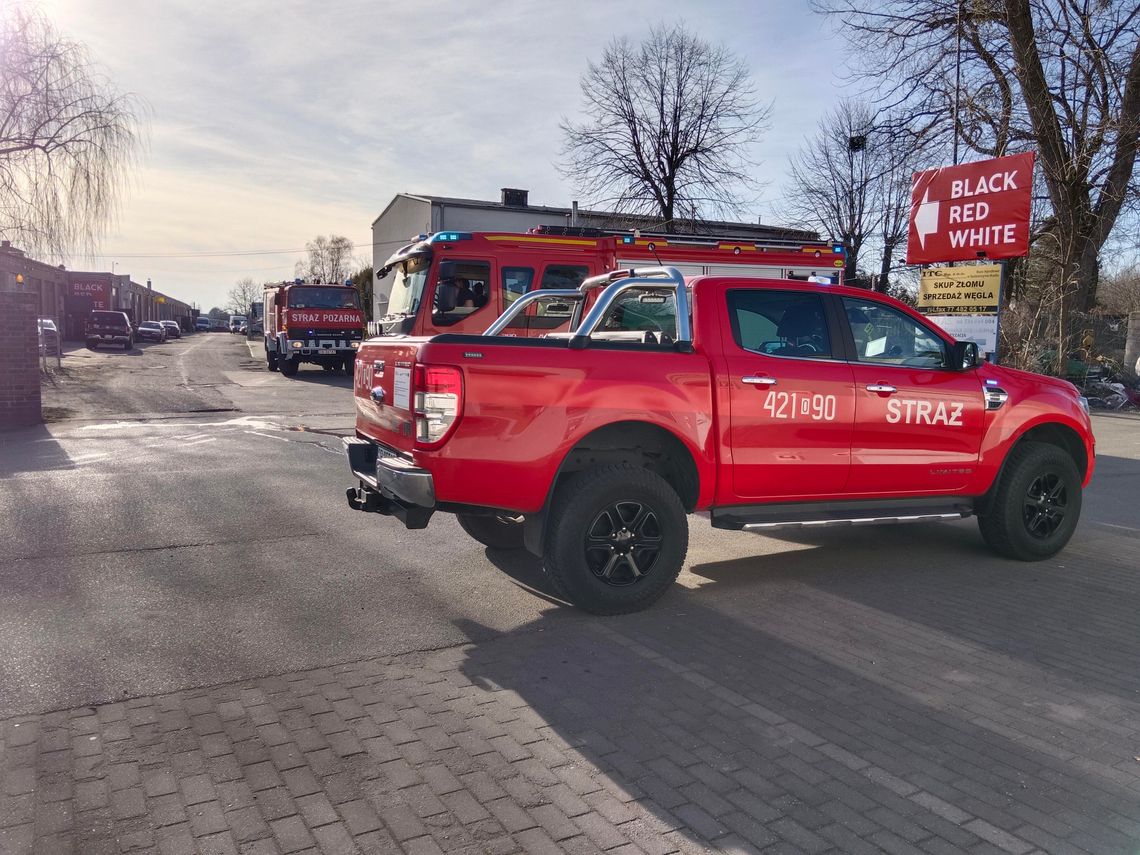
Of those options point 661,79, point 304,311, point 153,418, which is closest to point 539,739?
point 153,418

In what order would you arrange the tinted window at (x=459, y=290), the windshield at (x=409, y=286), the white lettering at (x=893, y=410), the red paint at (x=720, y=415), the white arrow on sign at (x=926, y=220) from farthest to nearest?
the white arrow on sign at (x=926, y=220) → the windshield at (x=409, y=286) → the tinted window at (x=459, y=290) → the white lettering at (x=893, y=410) → the red paint at (x=720, y=415)

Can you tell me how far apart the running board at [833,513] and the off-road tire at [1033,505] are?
263 millimetres

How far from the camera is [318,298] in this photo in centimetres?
2580

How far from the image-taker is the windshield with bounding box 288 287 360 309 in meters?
25.6

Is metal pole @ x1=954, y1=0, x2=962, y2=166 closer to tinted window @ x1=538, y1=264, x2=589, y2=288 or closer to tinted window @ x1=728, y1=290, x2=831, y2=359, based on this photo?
tinted window @ x1=538, y1=264, x2=589, y2=288

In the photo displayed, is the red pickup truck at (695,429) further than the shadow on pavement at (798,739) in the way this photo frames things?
Yes

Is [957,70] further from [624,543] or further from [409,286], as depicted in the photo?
[624,543]

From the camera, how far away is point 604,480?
496 centimetres

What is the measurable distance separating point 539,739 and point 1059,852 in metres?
1.85

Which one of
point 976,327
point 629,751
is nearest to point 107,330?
point 976,327

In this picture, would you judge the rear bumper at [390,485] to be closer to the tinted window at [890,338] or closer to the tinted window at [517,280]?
the tinted window at [890,338]

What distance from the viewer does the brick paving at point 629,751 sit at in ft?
9.54

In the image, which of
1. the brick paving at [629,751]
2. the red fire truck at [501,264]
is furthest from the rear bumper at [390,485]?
the red fire truck at [501,264]

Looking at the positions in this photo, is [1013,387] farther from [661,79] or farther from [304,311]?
[661,79]
